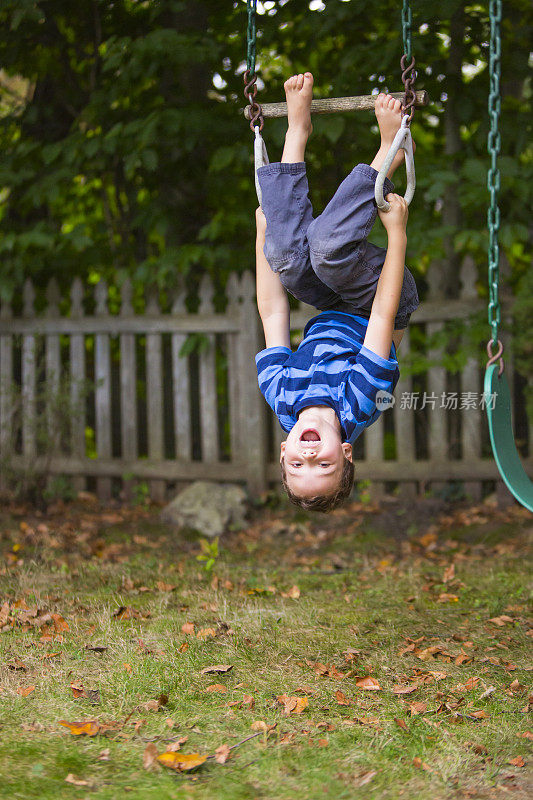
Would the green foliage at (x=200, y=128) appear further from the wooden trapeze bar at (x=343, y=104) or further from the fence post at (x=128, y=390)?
the wooden trapeze bar at (x=343, y=104)

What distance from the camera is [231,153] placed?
528cm

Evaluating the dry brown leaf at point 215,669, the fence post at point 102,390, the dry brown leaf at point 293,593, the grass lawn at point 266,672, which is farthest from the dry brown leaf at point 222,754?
the fence post at point 102,390

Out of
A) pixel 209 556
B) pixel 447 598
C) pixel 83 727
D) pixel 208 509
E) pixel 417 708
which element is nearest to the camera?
pixel 83 727

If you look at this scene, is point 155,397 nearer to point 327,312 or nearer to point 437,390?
point 437,390

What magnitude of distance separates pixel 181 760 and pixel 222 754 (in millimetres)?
135

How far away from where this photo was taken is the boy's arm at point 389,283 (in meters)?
2.89

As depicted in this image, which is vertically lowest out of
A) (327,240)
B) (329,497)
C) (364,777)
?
(364,777)

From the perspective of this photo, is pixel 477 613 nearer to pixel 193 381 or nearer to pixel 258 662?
pixel 258 662

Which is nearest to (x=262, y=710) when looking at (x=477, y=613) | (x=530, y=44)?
(x=477, y=613)

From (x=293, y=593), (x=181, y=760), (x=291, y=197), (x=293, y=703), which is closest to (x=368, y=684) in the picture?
(x=293, y=703)

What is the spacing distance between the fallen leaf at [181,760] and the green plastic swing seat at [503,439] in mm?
1355

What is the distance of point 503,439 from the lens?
2.98 meters

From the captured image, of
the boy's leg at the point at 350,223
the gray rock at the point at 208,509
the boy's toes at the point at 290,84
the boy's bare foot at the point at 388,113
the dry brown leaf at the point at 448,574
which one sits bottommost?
the dry brown leaf at the point at 448,574

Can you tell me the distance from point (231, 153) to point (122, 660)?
3383 millimetres
